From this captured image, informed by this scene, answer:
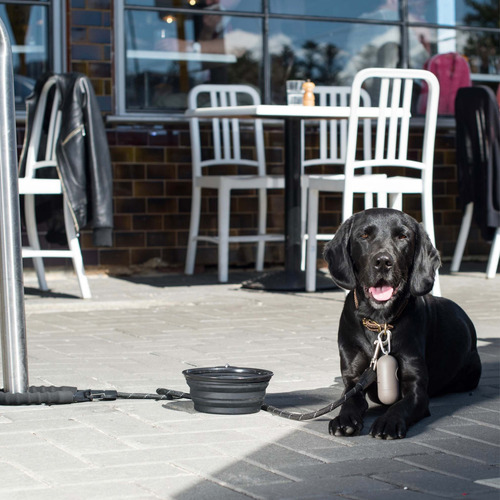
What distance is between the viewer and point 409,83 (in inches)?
243

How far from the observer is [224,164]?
7.88 metres

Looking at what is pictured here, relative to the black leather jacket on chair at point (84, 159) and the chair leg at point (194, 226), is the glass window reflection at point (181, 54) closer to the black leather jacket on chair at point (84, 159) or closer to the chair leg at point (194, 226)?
the chair leg at point (194, 226)

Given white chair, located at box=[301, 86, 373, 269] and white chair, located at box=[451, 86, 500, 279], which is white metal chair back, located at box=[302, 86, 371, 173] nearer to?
white chair, located at box=[301, 86, 373, 269]

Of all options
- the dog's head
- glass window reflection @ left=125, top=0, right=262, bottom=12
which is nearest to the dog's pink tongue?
the dog's head

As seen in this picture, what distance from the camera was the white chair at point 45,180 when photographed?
607 centimetres

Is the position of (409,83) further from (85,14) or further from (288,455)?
(288,455)

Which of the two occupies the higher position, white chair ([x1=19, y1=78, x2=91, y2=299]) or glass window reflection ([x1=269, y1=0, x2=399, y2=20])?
glass window reflection ([x1=269, y1=0, x2=399, y2=20])

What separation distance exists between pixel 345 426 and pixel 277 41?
556 centimetres

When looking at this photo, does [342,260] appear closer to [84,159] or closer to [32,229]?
[84,159]

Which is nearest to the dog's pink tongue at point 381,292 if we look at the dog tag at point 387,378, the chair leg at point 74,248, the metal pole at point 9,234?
the dog tag at point 387,378

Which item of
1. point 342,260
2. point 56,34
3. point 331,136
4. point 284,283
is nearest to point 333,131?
point 331,136

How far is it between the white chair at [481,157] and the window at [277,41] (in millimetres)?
1251

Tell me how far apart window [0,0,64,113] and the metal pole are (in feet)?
13.7

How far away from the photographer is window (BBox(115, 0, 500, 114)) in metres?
7.76
